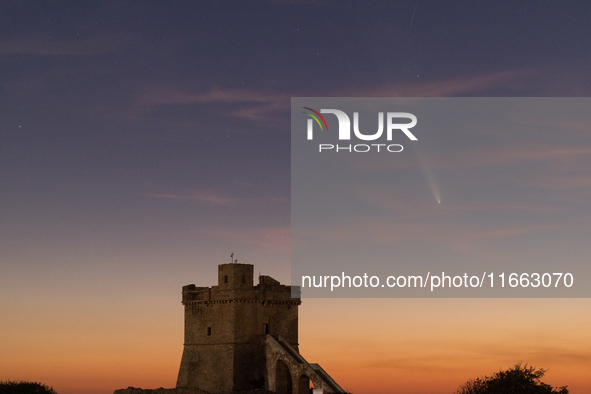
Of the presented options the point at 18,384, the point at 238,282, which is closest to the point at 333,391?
the point at 238,282

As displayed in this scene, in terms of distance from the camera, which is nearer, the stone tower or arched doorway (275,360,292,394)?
arched doorway (275,360,292,394)

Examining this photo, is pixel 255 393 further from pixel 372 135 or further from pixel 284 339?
pixel 372 135

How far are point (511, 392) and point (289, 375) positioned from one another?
65.2 feet

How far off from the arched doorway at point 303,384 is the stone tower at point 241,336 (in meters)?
0.08

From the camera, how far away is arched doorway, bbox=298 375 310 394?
75812mm

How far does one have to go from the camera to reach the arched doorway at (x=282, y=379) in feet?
254

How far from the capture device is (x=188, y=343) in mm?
81688

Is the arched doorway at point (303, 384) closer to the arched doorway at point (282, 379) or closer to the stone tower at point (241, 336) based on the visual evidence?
the stone tower at point (241, 336)

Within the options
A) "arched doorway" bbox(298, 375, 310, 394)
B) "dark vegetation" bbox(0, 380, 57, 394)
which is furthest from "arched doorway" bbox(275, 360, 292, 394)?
"dark vegetation" bbox(0, 380, 57, 394)

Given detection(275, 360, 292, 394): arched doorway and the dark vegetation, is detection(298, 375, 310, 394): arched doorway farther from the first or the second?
the dark vegetation

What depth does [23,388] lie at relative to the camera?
3152 inches

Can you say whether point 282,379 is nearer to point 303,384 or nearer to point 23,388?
point 303,384

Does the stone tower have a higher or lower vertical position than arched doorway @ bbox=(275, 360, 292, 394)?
higher

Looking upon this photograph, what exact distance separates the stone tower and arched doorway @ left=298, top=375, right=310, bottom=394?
0.08 metres
